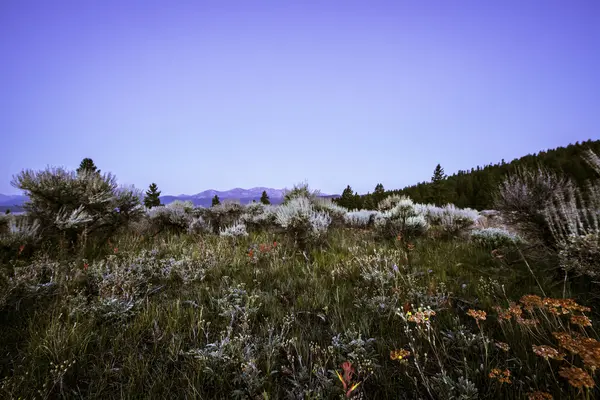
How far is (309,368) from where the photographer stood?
2062 millimetres

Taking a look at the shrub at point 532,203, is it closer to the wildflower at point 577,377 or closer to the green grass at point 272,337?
the green grass at point 272,337

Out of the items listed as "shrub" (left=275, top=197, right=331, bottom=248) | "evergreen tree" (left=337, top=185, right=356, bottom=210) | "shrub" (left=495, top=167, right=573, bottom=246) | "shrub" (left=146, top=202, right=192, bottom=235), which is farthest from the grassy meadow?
"evergreen tree" (left=337, top=185, right=356, bottom=210)

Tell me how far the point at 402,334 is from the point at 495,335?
85 centimetres

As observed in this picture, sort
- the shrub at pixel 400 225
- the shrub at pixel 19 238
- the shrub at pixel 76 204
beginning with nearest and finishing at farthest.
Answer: the shrub at pixel 19 238, the shrub at pixel 76 204, the shrub at pixel 400 225

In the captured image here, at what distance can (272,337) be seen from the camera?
2414 millimetres

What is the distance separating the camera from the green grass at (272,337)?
1.79 metres

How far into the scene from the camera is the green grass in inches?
70.7

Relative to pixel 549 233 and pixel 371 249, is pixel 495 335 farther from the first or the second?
pixel 371 249

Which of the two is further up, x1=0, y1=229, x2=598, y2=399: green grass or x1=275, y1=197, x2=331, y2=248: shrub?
x1=275, y1=197, x2=331, y2=248: shrub

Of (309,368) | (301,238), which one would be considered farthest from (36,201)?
(309,368)

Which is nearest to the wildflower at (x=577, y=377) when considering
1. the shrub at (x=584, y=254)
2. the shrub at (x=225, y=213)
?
the shrub at (x=584, y=254)

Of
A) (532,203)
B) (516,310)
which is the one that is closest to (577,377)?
(516,310)

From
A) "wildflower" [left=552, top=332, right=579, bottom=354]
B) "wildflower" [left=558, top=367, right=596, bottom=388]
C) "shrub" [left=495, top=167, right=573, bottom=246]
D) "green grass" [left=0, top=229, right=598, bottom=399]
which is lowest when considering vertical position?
"green grass" [left=0, top=229, right=598, bottom=399]

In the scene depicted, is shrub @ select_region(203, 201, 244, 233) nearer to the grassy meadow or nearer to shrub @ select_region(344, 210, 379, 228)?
shrub @ select_region(344, 210, 379, 228)
